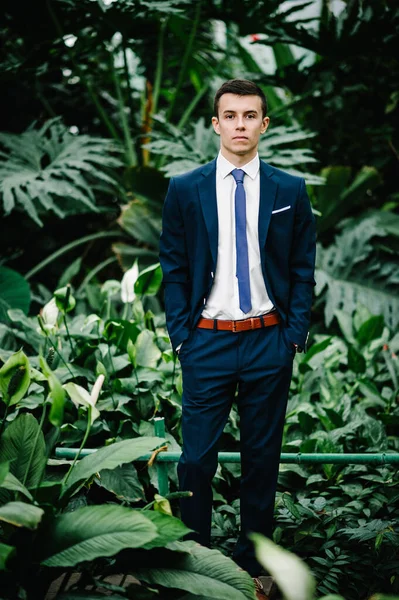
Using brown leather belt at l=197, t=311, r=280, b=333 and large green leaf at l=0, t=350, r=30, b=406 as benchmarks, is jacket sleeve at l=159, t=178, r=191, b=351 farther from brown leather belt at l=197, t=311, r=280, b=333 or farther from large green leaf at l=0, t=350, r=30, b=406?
large green leaf at l=0, t=350, r=30, b=406

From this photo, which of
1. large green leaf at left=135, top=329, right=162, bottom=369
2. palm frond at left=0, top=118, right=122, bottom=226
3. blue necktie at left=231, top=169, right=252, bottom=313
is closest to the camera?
blue necktie at left=231, top=169, right=252, bottom=313

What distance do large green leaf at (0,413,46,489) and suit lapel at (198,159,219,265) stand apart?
0.75 m

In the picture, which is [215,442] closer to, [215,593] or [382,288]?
[215,593]

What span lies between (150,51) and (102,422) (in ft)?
14.3

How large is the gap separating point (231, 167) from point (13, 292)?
201 centimetres

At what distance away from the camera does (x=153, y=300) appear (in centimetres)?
416

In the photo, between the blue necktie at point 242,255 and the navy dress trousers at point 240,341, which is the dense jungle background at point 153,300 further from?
the blue necktie at point 242,255

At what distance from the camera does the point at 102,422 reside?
258cm

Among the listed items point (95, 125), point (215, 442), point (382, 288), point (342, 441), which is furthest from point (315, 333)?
point (95, 125)

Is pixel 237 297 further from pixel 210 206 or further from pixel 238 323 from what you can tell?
pixel 210 206

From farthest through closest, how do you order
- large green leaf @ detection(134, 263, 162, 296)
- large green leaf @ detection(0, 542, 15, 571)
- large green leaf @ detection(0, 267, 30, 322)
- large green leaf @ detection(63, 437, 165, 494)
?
large green leaf @ detection(0, 267, 30, 322)
large green leaf @ detection(134, 263, 162, 296)
large green leaf @ detection(63, 437, 165, 494)
large green leaf @ detection(0, 542, 15, 571)

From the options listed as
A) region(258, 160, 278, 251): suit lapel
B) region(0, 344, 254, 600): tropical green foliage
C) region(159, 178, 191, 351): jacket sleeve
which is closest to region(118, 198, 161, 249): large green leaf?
region(159, 178, 191, 351): jacket sleeve

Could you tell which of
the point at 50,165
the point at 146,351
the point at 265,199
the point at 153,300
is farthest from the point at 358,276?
the point at 265,199

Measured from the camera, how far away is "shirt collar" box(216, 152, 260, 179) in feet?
6.67
